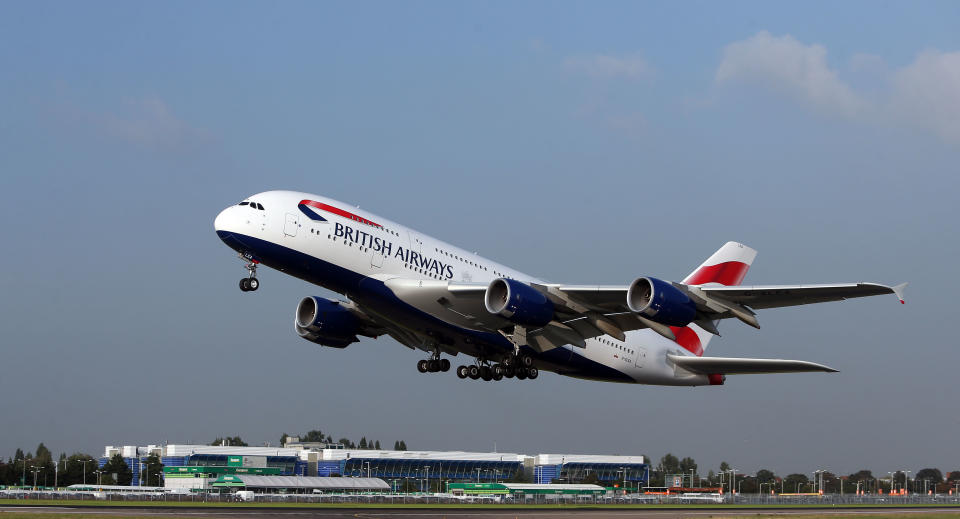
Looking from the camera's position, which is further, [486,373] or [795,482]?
[795,482]

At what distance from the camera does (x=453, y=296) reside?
43188 millimetres

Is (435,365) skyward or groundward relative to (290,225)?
groundward

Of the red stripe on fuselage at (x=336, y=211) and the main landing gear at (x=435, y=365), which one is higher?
the red stripe on fuselage at (x=336, y=211)

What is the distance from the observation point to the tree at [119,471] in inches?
4451

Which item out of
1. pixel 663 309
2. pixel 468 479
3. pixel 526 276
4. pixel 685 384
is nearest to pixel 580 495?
pixel 468 479

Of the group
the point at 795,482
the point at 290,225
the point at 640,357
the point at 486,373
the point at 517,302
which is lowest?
the point at 795,482

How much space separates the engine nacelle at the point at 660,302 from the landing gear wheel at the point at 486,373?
35.2 ft

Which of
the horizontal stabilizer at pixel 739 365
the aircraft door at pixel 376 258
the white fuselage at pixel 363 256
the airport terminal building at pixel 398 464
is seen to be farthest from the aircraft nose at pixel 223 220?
the airport terminal building at pixel 398 464

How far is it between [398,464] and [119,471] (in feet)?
101

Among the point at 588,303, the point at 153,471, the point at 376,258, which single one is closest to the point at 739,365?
the point at 588,303

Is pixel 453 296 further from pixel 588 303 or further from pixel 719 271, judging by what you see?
pixel 719 271

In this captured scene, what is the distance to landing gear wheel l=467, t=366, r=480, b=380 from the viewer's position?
49.9m

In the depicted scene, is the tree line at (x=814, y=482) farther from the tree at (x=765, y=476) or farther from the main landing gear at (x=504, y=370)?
the main landing gear at (x=504, y=370)

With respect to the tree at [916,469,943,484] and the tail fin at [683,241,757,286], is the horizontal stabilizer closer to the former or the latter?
the tail fin at [683,241,757,286]
